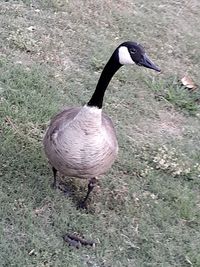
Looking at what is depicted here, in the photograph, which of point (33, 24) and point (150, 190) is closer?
point (150, 190)

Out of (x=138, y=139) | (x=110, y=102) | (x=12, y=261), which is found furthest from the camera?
(x=110, y=102)

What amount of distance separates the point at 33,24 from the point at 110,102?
1.24 m

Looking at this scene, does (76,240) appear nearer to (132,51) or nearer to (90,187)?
(90,187)

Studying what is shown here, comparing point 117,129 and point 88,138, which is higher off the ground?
point 88,138

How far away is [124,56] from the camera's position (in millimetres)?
3447

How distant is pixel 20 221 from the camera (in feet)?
11.8

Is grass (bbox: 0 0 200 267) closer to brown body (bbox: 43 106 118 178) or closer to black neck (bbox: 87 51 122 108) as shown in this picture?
brown body (bbox: 43 106 118 178)

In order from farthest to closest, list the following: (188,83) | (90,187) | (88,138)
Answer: (188,83), (90,187), (88,138)

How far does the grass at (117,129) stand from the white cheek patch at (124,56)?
96cm

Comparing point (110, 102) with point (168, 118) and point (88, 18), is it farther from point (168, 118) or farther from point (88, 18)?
point (88, 18)

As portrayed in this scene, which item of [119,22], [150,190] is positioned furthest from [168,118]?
[119,22]

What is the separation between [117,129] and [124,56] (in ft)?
4.25

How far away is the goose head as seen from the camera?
11.3 feet

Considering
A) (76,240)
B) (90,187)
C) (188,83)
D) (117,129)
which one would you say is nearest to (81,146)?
(90,187)
